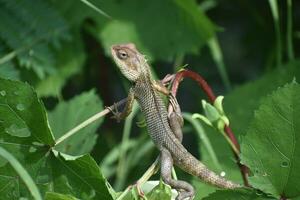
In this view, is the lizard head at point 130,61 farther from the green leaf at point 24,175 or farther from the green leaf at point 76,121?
the green leaf at point 24,175

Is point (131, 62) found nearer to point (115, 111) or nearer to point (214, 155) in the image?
point (115, 111)

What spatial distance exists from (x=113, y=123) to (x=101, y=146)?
60 centimetres

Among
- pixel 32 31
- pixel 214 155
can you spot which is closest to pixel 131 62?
pixel 214 155

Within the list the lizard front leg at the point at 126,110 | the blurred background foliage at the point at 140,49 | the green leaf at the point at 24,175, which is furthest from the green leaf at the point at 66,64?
the green leaf at the point at 24,175

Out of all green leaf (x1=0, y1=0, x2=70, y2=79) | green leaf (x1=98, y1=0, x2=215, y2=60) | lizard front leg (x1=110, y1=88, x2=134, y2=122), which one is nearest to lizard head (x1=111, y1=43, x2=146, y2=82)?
lizard front leg (x1=110, y1=88, x2=134, y2=122)

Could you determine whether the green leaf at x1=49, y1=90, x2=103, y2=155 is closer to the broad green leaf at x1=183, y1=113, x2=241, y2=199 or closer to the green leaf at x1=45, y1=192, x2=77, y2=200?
the broad green leaf at x1=183, y1=113, x2=241, y2=199

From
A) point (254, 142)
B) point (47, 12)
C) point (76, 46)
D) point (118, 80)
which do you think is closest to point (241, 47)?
point (118, 80)

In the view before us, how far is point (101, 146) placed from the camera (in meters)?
3.37

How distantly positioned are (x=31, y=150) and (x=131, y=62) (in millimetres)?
446

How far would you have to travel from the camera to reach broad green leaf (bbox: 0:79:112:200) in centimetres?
184

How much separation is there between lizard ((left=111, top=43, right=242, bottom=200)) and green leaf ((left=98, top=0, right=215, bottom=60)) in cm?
130

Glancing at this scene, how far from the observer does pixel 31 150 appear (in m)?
1.90

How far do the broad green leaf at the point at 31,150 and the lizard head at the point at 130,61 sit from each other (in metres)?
0.42

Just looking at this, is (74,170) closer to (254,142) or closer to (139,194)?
(139,194)
